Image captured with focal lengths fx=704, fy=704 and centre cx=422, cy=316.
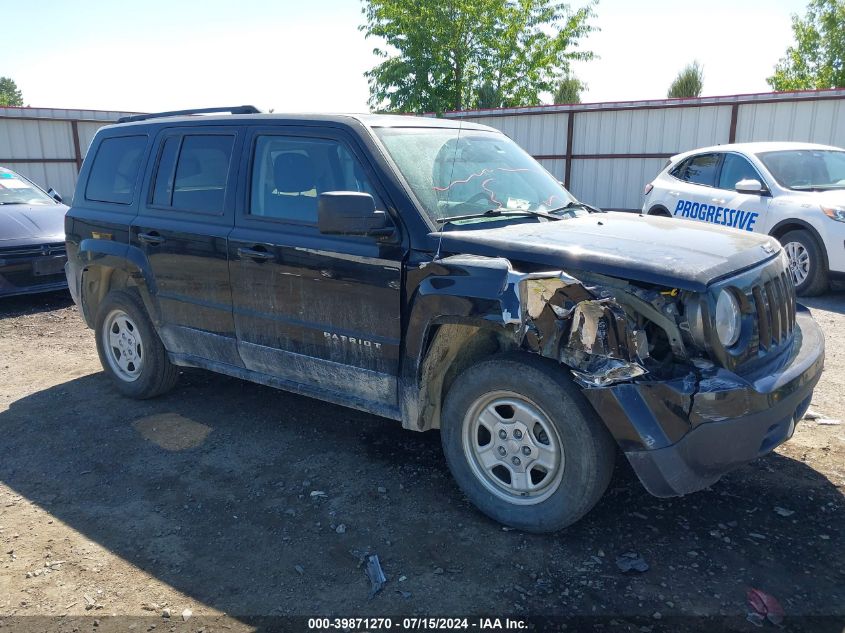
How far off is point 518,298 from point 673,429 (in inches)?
33.1

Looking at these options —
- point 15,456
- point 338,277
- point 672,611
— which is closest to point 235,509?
point 338,277

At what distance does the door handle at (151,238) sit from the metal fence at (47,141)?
13.5 meters

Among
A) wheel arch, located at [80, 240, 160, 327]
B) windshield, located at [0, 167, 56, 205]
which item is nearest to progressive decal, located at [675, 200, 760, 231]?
wheel arch, located at [80, 240, 160, 327]

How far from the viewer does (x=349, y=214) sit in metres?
3.44

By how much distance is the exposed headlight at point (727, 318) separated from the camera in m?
2.97

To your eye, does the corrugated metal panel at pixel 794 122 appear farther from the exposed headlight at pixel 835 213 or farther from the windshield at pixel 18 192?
the windshield at pixel 18 192

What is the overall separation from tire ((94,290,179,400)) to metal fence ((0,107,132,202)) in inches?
512

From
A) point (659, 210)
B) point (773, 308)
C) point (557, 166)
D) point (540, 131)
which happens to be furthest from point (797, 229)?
point (540, 131)

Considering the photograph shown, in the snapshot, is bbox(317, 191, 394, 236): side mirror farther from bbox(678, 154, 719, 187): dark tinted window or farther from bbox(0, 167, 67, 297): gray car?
bbox(678, 154, 719, 187): dark tinted window

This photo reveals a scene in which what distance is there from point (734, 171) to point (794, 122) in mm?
6417

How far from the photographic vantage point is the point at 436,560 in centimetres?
316

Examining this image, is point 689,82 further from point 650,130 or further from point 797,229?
point 797,229

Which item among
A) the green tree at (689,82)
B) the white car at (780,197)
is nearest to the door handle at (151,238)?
the white car at (780,197)

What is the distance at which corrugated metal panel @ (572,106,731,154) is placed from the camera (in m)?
15.0
